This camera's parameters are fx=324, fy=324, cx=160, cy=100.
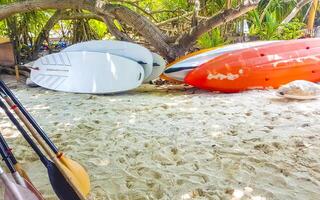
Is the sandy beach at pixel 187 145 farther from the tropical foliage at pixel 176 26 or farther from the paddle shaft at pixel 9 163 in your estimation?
the tropical foliage at pixel 176 26

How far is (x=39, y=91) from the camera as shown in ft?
13.7

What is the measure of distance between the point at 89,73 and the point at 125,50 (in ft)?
2.04

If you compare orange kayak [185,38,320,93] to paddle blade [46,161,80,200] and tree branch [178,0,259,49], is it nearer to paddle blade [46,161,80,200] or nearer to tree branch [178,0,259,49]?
tree branch [178,0,259,49]

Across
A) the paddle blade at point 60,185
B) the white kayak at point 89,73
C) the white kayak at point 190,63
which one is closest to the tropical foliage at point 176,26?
the white kayak at point 190,63

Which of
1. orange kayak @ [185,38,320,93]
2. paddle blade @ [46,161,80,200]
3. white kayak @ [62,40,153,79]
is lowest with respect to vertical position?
paddle blade @ [46,161,80,200]

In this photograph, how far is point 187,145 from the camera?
225cm

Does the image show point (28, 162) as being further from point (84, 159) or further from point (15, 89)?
point (15, 89)

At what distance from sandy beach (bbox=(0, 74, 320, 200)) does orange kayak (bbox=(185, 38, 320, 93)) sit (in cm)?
24

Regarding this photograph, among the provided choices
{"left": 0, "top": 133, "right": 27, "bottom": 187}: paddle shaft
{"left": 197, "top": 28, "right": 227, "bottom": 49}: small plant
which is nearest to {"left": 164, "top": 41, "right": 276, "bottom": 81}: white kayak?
{"left": 197, "top": 28, "right": 227, "bottom": 49}: small plant

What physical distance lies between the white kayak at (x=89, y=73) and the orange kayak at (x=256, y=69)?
755 millimetres

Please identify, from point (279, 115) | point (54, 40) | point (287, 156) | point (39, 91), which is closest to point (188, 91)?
point (279, 115)

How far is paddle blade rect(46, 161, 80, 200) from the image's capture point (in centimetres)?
126

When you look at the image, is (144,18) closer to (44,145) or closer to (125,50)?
(125,50)

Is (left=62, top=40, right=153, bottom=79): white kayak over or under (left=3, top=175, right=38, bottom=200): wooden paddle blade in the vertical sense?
over
